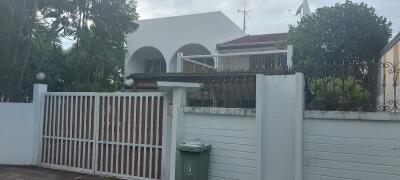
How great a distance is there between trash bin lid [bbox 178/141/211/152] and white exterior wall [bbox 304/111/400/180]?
163 centimetres

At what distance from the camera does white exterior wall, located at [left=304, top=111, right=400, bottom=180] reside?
16.5ft

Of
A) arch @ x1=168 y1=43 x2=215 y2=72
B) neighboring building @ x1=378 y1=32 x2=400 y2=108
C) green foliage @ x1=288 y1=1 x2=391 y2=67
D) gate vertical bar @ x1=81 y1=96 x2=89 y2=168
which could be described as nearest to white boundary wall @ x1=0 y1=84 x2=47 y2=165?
gate vertical bar @ x1=81 y1=96 x2=89 y2=168

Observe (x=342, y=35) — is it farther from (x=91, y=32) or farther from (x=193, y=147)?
(x=91, y=32)

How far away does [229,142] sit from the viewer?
636 cm

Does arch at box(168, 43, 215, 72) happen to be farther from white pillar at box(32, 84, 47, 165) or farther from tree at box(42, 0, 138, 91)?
white pillar at box(32, 84, 47, 165)

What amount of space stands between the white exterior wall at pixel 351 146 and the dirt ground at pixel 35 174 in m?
4.46

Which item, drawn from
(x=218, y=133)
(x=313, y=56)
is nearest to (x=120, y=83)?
(x=313, y=56)

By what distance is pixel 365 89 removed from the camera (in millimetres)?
5508

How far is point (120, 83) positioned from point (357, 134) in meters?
16.0

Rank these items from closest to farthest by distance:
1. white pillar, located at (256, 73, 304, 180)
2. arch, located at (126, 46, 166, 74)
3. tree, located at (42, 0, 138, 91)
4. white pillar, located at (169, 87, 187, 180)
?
1. white pillar, located at (256, 73, 304, 180)
2. white pillar, located at (169, 87, 187, 180)
3. tree, located at (42, 0, 138, 91)
4. arch, located at (126, 46, 166, 74)

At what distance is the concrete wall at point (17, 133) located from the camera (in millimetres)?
9273

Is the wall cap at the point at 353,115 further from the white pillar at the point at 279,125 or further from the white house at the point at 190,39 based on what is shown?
the white house at the point at 190,39

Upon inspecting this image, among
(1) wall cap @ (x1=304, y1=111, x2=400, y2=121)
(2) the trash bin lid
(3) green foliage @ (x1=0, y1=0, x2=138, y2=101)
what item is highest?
(3) green foliage @ (x1=0, y1=0, x2=138, y2=101)

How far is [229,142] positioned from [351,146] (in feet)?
6.38
